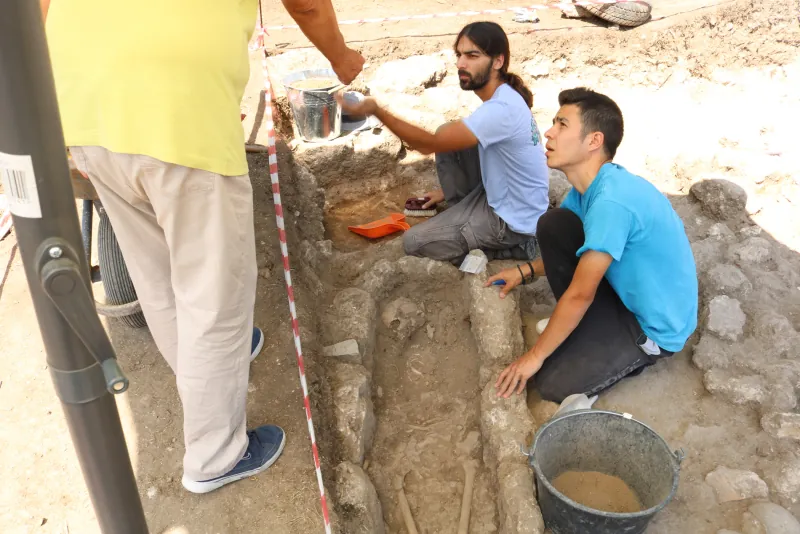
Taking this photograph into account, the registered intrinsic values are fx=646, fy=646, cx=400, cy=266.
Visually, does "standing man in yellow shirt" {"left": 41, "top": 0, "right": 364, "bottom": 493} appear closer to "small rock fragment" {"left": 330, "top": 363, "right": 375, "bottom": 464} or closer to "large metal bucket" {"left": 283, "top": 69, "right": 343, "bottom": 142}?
"small rock fragment" {"left": 330, "top": 363, "right": 375, "bottom": 464}

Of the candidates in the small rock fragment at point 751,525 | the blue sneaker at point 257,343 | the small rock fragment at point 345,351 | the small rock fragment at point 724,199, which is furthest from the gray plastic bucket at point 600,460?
the small rock fragment at point 724,199

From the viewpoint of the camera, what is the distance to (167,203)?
1.88m

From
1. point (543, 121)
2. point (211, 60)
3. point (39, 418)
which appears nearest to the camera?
point (211, 60)

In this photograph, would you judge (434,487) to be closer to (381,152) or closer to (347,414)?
(347,414)

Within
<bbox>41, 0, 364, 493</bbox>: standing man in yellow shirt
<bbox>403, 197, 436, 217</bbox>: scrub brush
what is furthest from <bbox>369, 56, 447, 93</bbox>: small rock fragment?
<bbox>41, 0, 364, 493</bbox>: standing man in yellow shirt

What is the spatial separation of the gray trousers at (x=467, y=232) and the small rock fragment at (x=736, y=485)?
169 centimetres

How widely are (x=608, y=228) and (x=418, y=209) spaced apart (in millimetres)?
2321

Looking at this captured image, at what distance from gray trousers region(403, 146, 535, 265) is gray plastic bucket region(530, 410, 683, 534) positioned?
1.43 meters

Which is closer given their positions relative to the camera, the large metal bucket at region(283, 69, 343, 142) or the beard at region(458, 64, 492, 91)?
the beard at region(458, 64, 492, 91)

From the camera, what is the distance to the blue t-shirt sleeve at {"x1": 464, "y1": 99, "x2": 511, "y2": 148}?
3453 millimetres

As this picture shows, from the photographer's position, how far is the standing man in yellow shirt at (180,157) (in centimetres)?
177

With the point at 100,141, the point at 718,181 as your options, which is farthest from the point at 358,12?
the point at 100,141

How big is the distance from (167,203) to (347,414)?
4.59ft

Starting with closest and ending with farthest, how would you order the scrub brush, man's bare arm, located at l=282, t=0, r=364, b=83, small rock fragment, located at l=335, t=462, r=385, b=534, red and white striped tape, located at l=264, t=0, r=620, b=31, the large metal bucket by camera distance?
man's bare arm, located at l=282, t=0, r=364, b=83
small rock fragment, located at l=335, t=462, r=385, b=534
the large metal bucket
the scrub brush
red and white striped tape, located at l=264, t=0, r=620, b=31
